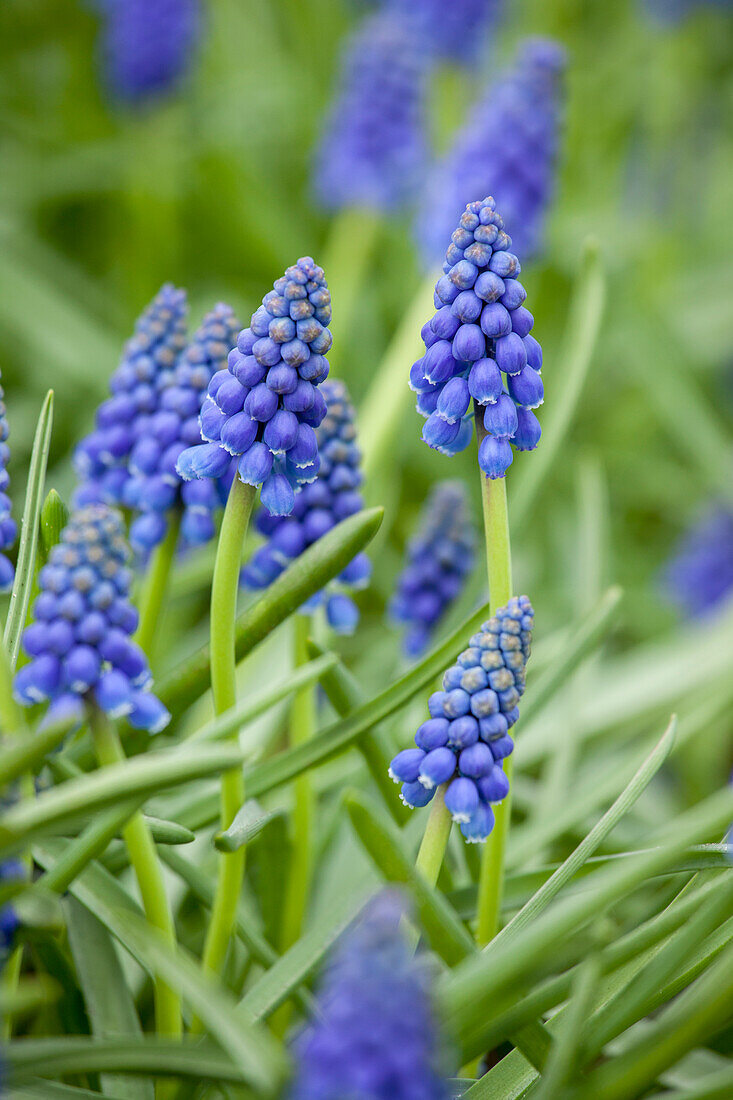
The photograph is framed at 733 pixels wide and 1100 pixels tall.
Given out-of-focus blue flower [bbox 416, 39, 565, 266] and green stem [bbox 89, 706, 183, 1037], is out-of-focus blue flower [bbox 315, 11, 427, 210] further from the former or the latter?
green stem [bbox 89, 706, 183, 1037]

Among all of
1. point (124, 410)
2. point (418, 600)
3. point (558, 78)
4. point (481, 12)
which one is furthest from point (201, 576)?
point (481, 12)

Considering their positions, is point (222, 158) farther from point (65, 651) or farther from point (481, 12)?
point (65, 651)

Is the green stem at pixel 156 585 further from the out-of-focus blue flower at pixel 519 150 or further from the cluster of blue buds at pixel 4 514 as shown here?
the out-of-focus blue flower at pixel 519 150

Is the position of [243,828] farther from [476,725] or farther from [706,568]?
[706,568]

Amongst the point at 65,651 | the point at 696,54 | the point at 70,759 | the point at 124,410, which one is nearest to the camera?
the point at 65,651

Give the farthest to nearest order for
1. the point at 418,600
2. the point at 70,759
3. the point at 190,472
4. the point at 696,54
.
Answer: the point at 696,54
the point at 418,600
the point at 70,759
the point at 190,472

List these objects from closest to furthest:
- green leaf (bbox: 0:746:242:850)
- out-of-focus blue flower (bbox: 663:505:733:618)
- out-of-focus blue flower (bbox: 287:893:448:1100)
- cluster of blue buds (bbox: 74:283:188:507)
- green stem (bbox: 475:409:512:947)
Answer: out-of-focus blue flower (bbox: 287:893:448:1100) → green leaf (bbox: 0:746:242:850) → green stem (bbox: 475:409:512:947) → cluster of blue buds (bbox: 74:283:188:507) → out-of-focus blue flower (bbox: 663:505:733:618)

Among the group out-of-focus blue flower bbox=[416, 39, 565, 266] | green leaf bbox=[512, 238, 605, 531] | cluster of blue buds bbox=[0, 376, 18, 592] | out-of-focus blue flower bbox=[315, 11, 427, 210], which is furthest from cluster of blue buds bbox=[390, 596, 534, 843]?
out-of-focus blue flower bbox=[315, 11, 427, 210]
